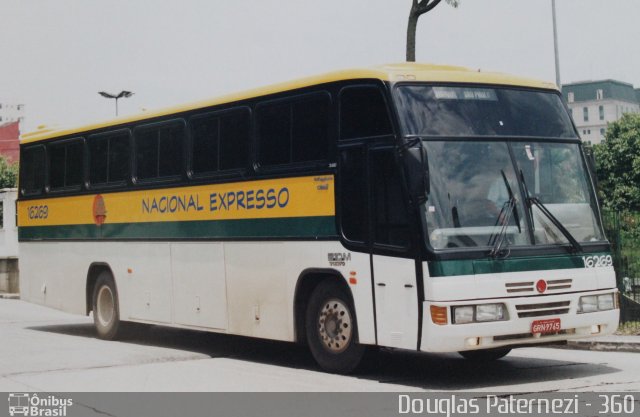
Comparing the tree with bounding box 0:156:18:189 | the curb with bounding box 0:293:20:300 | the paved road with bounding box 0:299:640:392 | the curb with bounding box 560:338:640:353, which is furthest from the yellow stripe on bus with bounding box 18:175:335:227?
the tree with bounding box 0:156:18:189

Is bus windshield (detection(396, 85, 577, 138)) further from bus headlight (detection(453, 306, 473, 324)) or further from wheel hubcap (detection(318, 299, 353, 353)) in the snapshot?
wheel hubcap (detection(318, 299, 353, 353))

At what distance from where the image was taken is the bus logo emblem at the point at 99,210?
666 inches

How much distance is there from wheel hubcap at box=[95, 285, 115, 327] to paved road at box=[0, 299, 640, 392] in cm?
42

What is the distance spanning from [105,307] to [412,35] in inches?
393

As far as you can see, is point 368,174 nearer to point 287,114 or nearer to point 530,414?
point 287,114

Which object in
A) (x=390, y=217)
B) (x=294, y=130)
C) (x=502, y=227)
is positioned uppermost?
(x=294, y=130)

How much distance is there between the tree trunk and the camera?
76.1ft

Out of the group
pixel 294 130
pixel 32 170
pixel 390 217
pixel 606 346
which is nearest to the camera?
pixel 390 217

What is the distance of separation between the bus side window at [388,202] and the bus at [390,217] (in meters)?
0.02

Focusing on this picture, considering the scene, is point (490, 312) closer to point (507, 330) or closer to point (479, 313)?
point (479, 313)

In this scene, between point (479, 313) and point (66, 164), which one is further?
point (66, 164)

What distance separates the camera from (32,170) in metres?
19.2

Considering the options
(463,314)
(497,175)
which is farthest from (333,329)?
(497,175)

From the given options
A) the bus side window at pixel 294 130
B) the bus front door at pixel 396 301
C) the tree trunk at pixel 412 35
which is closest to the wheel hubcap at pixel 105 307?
the bus side window at pixel 294 130
